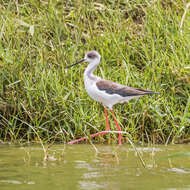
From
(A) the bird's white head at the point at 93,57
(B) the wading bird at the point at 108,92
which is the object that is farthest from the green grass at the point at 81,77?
(A) the bird's white head at the point at 93,57

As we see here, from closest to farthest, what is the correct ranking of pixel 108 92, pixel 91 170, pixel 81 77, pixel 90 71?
1. pixel 91 170
2. pixel 108 92
3. pixel 90 71
4. pixel 81 77

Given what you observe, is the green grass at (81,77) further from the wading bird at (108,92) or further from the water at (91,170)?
the water at (91,170)

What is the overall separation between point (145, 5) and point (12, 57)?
11.2 ft

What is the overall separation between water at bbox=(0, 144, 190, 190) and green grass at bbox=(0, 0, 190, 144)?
1.76 ft

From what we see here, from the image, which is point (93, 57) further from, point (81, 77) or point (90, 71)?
point (81, 77)

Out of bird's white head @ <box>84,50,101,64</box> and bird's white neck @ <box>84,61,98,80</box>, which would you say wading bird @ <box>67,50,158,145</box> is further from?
bird's white head @ <box>84,50,101,64</box>

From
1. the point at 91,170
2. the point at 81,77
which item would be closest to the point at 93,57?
the point at 81,77

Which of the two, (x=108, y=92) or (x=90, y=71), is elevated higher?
(x=90, y=71)

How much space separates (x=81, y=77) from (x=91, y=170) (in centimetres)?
306

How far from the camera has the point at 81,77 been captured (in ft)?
24.8

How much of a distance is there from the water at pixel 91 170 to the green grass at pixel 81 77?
1.76ft

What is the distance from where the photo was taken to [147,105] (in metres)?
6.78

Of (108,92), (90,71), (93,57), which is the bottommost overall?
(108,92)

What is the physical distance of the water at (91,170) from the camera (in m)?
4.04
